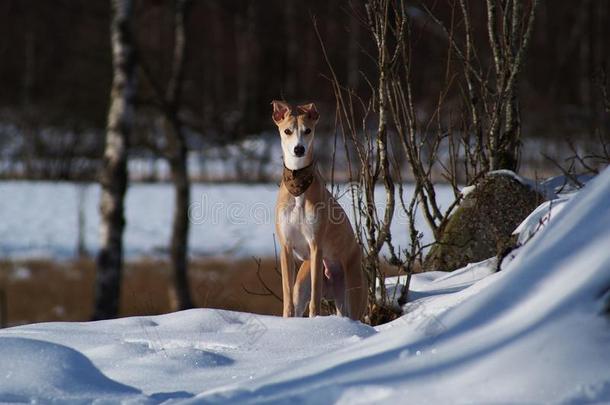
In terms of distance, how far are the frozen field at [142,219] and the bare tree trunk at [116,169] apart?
10.6ft

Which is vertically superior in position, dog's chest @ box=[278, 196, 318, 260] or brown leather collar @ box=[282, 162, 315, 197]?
brown leather collar @ box=[282, 162, 315, 197]

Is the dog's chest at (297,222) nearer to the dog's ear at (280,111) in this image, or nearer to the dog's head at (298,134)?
the dog's head at (298,134)

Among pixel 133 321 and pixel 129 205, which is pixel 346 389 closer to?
pixel 133 321

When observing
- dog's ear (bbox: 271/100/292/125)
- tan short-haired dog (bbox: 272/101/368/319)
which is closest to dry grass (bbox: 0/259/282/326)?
tan short-haired dog (bbox: 272/101/368/319)

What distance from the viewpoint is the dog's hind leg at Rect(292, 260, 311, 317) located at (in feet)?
15.1

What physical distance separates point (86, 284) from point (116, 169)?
369 cm

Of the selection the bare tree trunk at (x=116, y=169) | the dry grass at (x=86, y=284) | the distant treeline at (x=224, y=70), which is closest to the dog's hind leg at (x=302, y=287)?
the bare tree trunk at (x=116, y=169)

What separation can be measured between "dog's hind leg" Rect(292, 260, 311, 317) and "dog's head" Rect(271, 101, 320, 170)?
20.9 inches

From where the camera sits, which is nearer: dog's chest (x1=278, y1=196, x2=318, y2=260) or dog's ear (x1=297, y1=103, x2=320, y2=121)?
dog's chest (x1=278, y1=196, x2=318, y2=260)

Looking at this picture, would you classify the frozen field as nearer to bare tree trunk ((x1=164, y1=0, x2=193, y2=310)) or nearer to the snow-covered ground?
bare tree trunk ((x1=164, y1=0, x2=193, y2=310))

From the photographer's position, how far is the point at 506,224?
580cm

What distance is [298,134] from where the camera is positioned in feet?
14.8

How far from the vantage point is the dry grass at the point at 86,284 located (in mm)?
11469

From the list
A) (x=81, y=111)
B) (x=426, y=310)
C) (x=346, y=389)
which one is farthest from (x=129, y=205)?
(x=346, y=389)
